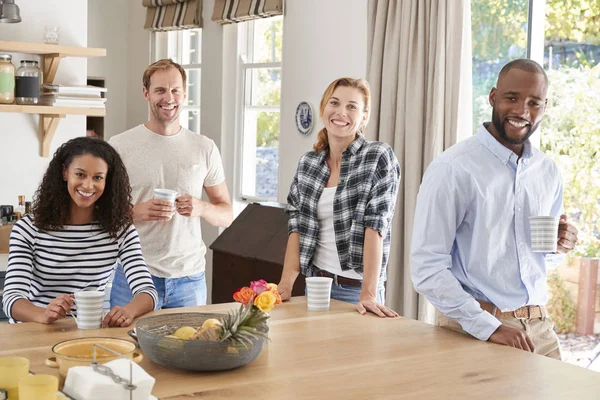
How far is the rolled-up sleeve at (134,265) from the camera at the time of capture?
2488 mm

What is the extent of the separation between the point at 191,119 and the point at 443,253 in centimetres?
536

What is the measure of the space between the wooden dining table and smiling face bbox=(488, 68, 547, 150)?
592 mm

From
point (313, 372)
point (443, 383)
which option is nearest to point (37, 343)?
point (313, 372)

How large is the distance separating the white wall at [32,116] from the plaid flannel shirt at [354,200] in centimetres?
207

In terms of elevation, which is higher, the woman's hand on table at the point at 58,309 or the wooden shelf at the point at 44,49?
the wooden shelf at the point at 44,49

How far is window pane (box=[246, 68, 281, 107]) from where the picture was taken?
6211 millimetres

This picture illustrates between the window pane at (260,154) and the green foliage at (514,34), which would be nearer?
the green foliage at (514,34)

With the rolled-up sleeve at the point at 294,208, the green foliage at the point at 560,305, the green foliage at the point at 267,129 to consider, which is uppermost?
the green foliage at the point at 267,129

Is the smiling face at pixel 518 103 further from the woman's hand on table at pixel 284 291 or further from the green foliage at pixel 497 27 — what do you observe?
the green foliage at pixel 497 27

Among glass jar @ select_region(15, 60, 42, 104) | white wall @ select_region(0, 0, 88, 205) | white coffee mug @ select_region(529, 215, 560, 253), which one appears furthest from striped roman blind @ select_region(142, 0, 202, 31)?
white coffee mug @ select_region(529, 215, 560, 253)

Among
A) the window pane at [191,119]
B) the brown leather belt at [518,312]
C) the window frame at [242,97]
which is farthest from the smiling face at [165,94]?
the window pane at [191,119]

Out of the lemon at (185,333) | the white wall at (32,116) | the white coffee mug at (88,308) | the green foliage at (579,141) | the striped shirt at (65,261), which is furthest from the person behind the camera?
the green foliage at (579,141)

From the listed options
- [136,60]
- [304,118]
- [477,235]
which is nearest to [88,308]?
[477,235]

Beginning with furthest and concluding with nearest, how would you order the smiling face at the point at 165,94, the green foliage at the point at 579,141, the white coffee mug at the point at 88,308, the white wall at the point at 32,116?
the green foliage at the point at 579,141 < the white wall at the point at 32,116 < the smiling face at the point at 165,94 < the white coffee mug at the point at 88,308
